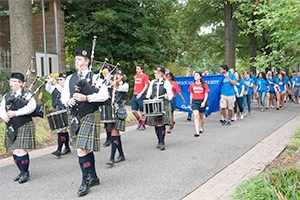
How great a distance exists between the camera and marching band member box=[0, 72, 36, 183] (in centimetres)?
561

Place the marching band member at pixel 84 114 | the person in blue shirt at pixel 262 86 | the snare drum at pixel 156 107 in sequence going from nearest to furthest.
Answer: the marching band member at pixel 84 114 → the snare drum at pixel 156 107 → the person in blue shirt at pixel 262 86

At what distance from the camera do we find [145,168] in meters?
6.33

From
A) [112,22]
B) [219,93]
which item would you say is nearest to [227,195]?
[219,93]

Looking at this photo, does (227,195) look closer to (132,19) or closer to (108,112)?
(108,112)

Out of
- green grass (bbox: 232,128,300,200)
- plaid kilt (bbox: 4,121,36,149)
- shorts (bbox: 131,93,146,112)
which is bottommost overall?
green grass (bbox: 232,128,300,200)

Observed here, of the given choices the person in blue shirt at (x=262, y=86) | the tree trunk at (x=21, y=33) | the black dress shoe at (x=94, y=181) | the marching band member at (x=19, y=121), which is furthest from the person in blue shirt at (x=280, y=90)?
the marching band member at (x=19, y=121)

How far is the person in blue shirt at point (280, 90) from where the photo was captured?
16.6 metres

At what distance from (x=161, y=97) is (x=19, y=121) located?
3.30 meters

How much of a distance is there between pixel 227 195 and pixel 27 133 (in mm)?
3193

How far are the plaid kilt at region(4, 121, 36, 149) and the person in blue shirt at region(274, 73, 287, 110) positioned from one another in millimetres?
13066

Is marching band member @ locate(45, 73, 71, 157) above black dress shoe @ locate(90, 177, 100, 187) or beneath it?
above

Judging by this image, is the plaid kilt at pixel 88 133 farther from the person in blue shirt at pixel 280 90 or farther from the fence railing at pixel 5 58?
the fence railing at pixel 5 58

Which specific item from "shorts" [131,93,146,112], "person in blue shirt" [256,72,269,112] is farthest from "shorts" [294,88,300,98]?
"shorts" [131,93,146,112]

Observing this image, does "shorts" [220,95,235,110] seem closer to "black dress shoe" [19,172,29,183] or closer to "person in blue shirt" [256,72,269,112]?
"person in blue shirt" [256,72,269,112]
